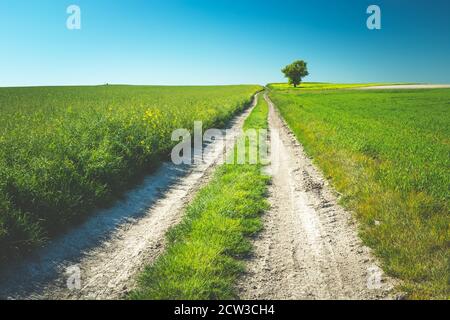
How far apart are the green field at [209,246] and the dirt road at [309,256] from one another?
0.26 metres

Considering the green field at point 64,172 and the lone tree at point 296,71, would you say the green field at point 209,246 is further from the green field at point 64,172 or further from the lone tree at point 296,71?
the lone tree at point 296,71

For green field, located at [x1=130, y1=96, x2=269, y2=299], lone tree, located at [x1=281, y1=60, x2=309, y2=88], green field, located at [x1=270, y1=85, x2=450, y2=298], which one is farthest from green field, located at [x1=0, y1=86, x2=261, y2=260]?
lone tree, located at [x1=281, y1=60, x2=309, y2=88]

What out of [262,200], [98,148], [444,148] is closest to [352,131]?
[444,148]

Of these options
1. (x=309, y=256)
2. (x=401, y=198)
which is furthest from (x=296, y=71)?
(x=309, y=256)

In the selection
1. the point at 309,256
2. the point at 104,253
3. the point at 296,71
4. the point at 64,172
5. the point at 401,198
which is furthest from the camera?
the point at 296,71

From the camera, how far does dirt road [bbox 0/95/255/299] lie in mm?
4509

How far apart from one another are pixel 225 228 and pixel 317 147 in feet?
25.8

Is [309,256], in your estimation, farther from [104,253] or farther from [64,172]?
[64,172]

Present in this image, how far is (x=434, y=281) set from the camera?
4.35m

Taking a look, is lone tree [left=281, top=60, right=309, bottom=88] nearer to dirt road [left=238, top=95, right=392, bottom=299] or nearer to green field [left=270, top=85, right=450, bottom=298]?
green field [left=270, top=85, right=450, bottom=298]

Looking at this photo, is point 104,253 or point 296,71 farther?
point 296,71

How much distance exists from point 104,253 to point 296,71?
10789 cm

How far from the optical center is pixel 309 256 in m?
5.36
